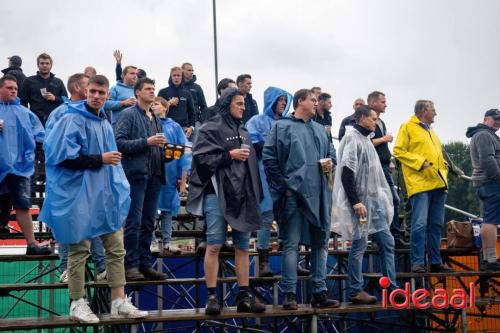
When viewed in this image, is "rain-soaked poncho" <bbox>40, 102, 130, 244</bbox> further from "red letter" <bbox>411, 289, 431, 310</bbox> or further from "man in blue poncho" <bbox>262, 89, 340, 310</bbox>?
"red letter" <bbox>411, 289, 431, 310</bbox>

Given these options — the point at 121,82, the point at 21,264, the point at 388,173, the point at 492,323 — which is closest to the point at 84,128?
the point at 121,82

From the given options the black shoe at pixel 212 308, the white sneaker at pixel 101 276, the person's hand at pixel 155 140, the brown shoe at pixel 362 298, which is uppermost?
the person's hand at pixel 155 140

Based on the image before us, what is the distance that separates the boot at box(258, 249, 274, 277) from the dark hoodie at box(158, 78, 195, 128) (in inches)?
136

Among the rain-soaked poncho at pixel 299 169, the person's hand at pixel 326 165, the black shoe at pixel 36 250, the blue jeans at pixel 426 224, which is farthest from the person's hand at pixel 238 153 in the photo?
the blue jeans at pixel 426 224

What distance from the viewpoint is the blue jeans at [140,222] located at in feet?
19.6

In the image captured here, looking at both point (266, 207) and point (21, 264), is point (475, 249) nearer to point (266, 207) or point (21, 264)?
point (266, 207)

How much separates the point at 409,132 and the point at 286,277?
2.95 metres

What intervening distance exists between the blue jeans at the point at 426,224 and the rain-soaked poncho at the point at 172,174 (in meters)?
2.79

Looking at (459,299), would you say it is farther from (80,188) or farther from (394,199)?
(80,188)

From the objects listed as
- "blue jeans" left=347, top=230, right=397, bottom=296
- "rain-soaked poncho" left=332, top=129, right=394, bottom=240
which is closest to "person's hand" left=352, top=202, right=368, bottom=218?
"rain-soaked poncho" left=332, top=129, right=394, bottom=240

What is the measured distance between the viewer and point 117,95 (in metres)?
7.94

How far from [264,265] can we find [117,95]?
289cm

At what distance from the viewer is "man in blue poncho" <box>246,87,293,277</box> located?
262 inches

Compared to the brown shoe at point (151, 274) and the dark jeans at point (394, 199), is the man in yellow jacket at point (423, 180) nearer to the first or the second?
the dark jeans at point (394, 199)
